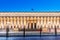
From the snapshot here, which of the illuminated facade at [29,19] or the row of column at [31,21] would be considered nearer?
the illuminated facade at [29,19]

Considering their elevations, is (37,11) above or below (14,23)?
above

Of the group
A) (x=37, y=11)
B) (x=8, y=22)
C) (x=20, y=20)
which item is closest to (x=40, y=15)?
(x=37, y=11)

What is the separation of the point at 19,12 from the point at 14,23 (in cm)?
336

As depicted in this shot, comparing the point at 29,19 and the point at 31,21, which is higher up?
the point at 29,19

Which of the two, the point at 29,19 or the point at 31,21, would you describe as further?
the point at 31,21

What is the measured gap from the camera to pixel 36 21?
53844 mm

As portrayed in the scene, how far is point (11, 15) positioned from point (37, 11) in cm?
745

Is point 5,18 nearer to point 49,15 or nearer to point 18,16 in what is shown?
point 18,16

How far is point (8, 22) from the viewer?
172ft

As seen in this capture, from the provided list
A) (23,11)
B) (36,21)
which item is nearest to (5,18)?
(23,11)

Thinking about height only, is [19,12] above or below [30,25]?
above

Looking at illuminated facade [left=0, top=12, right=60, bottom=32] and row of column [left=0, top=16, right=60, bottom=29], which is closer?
illuminated facade [left=0, top=12, right=60, bottom=32]

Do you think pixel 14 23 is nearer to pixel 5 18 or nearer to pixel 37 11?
pixel 5 18

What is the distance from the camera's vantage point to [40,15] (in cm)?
5266
